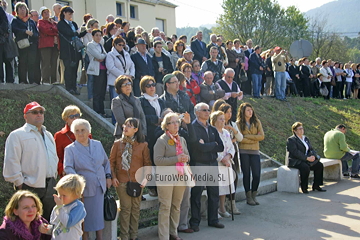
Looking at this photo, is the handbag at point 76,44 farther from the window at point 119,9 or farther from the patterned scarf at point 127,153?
the window at point 119,9

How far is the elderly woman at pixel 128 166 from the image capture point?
18.1 feet

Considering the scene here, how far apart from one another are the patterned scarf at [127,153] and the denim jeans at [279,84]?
1137cm

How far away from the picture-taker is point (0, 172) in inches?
247

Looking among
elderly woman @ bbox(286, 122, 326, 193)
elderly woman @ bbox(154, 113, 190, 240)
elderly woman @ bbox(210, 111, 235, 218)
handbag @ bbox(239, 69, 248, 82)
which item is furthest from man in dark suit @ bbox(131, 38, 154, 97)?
A: handbag @ bbox(239, 69, 248, 82)

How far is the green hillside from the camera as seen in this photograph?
7.81 m

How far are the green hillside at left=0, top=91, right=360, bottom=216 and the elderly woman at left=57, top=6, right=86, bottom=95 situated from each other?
2.42ft

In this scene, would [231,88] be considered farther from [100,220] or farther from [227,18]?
[227,18]

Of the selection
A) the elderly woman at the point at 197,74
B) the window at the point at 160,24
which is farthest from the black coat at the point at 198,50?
the window at the point at 160,24

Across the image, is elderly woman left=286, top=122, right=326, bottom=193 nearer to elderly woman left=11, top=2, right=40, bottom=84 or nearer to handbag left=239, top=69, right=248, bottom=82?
handbag left=239, top=69, right=248, bottom=82

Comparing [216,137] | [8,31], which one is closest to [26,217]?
[216,137]

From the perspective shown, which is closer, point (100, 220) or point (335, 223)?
point (100, 220)

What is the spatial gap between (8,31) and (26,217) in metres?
6.03

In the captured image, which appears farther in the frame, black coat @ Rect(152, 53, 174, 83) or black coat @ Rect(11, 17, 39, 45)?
black coat @ Rect(152, 53, 174, 83)

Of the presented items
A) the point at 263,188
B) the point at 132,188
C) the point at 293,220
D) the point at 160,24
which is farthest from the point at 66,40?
the point at 160,24
